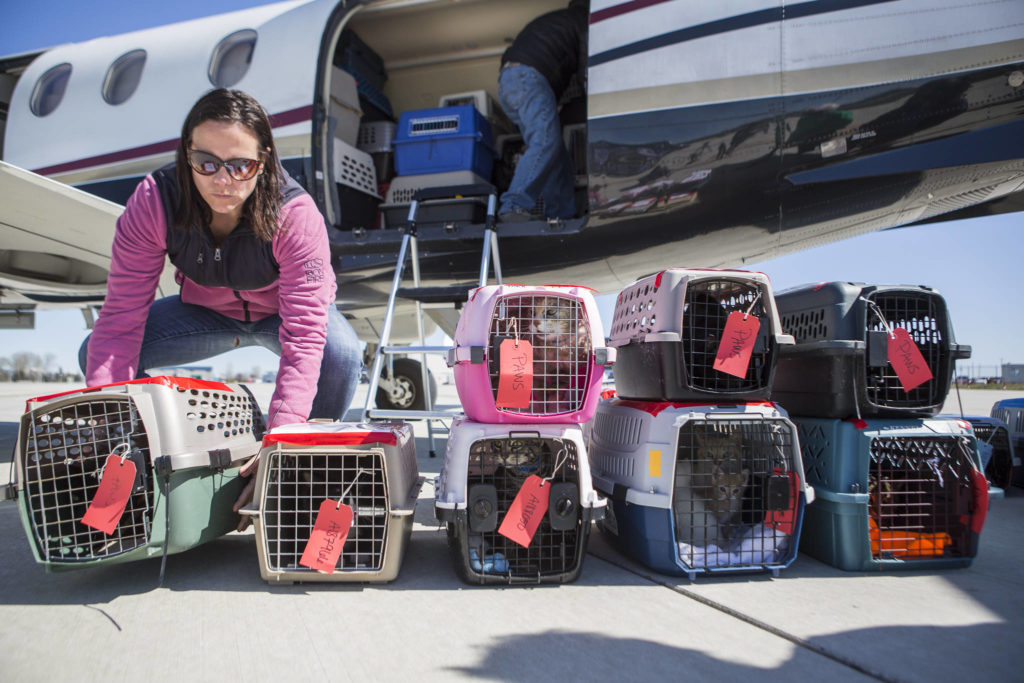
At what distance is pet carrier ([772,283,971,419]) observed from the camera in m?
1.39

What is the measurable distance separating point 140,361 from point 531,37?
238cm

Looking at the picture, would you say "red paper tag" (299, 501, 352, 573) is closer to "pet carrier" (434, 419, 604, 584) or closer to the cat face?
"pet carrier" (434, 419, 604, 584)

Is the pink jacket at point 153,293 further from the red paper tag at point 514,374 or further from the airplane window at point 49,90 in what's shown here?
the airplane window at point 49,90

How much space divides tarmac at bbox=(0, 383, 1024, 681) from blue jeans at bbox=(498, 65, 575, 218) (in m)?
2.02

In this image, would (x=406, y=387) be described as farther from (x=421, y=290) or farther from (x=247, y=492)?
(x=247, y=492)

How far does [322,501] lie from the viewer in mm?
1313

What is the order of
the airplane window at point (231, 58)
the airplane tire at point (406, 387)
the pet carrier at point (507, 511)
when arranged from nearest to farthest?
the pet carrier at point (507, 511) < the airplane window at point (231, 58) < the airplane tire at point (406, 387)

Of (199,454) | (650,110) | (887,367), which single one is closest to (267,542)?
(199,454)

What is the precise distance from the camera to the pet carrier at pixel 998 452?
2.34 metres

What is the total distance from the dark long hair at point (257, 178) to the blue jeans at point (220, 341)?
1.21 ft

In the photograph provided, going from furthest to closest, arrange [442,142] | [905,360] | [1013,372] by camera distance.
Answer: [1013,372], [442,142], [905,360]

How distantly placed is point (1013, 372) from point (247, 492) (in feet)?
83.2

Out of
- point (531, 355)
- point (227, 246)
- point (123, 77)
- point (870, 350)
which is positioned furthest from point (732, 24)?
point (123, 77)

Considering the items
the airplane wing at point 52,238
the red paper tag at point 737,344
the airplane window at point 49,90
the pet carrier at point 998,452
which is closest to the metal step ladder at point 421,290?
the red paper tag at point 737,344
